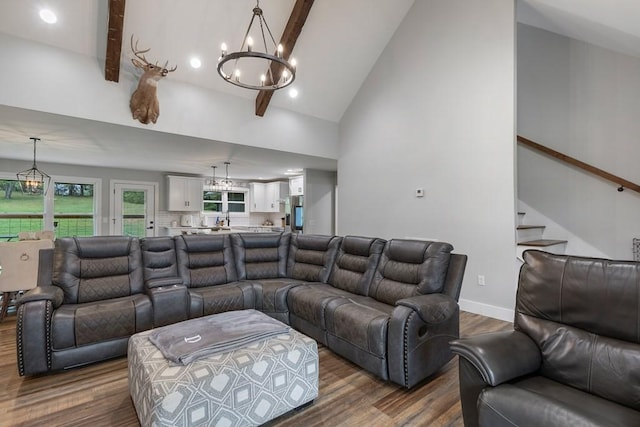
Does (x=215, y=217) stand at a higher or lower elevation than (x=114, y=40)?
lower

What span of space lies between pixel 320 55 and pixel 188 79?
6.70 ft

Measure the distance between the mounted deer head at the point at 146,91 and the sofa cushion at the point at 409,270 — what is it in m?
3.38

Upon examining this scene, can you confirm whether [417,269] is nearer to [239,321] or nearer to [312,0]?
[239,321]

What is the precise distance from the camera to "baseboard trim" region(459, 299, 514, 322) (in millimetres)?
3736

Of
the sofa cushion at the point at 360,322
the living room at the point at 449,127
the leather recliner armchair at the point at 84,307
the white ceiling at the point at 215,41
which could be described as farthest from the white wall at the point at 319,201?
the sofa cushion at the point at 360,322

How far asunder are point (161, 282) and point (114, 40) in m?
2.72

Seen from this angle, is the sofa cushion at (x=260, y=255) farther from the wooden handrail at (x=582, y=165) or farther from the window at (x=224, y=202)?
the window at (x=224, y=202)

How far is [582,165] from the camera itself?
3.95 metres

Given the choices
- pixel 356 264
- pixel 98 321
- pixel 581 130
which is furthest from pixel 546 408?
pixel 581 130

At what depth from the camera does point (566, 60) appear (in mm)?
4230

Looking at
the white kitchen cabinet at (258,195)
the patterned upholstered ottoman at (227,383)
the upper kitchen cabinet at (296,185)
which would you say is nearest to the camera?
the patterned upholstered ottoman at (227,383)

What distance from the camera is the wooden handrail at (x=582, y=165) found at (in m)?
3.59

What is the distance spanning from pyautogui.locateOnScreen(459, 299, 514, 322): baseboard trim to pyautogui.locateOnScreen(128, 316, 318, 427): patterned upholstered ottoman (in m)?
2.78

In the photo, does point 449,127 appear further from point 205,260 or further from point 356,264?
point 205,260
